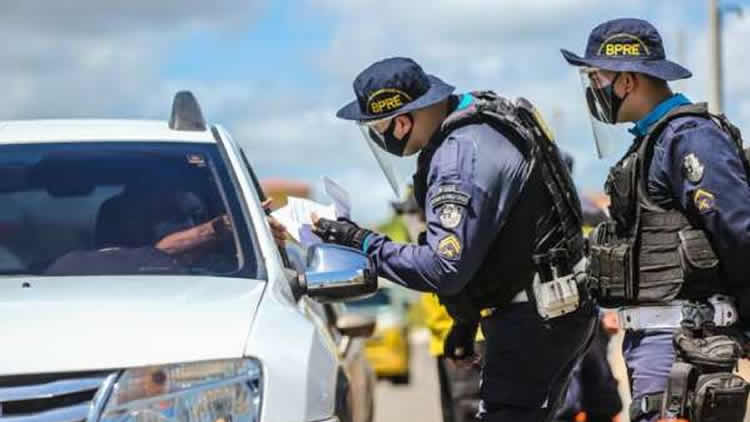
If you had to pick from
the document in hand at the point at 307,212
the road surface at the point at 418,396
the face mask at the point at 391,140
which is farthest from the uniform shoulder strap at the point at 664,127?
the road surface at the point at 418,396

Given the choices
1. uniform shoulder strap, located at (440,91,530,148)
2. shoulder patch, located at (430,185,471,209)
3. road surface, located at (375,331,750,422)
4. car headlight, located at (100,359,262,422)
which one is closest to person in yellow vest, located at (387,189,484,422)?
road surface, located at (375,331,750,422)

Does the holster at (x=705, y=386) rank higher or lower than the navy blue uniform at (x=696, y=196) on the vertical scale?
lower

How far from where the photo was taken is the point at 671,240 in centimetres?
504

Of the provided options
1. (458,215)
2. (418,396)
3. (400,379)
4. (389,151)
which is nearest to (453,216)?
(458,215)

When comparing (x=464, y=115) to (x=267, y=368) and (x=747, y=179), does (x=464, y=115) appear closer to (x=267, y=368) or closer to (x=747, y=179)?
(x=747, y=179)

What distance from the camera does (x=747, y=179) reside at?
16.6 ft

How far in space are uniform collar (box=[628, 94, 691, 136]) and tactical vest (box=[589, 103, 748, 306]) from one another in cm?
10

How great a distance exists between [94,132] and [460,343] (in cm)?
162

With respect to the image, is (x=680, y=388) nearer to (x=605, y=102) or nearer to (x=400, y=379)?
(x=605, y=102)

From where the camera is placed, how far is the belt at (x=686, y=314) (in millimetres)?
4977

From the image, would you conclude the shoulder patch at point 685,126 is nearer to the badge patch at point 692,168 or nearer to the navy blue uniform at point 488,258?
the badge patch at point 692,168

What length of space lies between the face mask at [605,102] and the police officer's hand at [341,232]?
0.94 meters

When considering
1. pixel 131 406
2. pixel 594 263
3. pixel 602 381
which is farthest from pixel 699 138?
pixel 602 381

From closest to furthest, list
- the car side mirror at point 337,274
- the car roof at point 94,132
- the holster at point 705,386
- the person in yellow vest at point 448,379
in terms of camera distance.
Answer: the car side mirror at point 337,274, the holster at point 705,386, the car roof at point 94,132, the person in yellow vest at point 448,379
